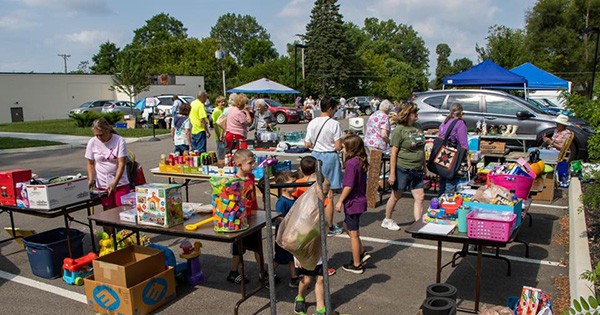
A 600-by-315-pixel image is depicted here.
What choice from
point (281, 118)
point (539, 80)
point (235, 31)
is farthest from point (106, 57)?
point (539, 80)

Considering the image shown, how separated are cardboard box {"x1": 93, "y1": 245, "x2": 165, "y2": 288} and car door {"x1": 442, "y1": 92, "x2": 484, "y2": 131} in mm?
9414

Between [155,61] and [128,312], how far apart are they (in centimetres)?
7292

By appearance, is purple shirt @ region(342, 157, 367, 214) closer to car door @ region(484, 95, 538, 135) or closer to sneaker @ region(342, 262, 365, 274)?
sneaker @ region(342, 262, 365, 274)

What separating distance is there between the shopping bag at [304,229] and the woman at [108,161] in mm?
3132

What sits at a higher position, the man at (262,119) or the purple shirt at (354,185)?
the man at (262,119)

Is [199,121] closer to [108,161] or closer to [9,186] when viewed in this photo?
[108,161]

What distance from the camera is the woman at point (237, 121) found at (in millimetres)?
9078

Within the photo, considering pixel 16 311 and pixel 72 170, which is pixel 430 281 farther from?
pixel 72 170

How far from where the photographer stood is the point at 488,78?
1547 cm

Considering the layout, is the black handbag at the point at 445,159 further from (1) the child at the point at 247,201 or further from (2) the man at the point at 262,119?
(2) the man at the point at 262,119

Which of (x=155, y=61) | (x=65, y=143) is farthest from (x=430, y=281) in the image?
(x=155, y=61)

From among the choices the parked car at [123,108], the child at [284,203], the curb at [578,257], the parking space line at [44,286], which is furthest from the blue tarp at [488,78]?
the parked car at [123,108]

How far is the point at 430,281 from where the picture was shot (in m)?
5.02

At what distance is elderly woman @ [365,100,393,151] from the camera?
8.12 meters
